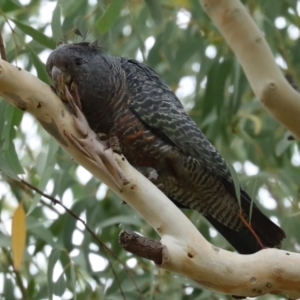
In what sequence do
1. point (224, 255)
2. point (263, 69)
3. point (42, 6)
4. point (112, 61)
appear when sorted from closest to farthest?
point (224, 255) < point (263, 69) < point (112, 61) < point (42, 6)

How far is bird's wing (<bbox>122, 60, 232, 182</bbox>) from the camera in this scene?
66.2 inches

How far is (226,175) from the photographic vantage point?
1.75 metres

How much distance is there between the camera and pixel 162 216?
1237mm

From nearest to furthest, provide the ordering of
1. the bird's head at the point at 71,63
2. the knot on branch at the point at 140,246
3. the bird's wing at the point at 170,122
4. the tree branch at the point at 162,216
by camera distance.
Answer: the knot on branch at the point at 140,246
the tree branch at the point at 162,216
the bird's head at the point at 71,63
the bird's wing at the point at 170,122

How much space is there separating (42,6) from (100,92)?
1126mm

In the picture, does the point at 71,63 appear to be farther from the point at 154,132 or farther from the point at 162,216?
the point at 162,216

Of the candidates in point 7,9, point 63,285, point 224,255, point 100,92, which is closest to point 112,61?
point 100,92

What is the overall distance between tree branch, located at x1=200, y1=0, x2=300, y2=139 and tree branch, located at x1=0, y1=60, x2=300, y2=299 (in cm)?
33

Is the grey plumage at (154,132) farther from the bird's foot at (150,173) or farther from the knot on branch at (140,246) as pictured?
the knot on branch at (140,246)

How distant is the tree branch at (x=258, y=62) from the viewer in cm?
142

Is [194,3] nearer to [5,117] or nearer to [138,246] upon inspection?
[5,117]

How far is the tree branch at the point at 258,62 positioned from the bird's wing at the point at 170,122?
0.29 m

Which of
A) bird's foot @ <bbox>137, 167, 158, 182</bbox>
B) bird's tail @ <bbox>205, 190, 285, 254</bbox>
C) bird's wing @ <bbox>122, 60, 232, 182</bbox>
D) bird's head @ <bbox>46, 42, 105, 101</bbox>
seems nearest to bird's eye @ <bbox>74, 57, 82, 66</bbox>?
bird's head @ <bbox>46, 42, 105, 101</bbox>

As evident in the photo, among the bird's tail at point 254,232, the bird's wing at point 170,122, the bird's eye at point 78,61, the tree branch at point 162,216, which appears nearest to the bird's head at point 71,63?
the bird's eye at point 78,61
